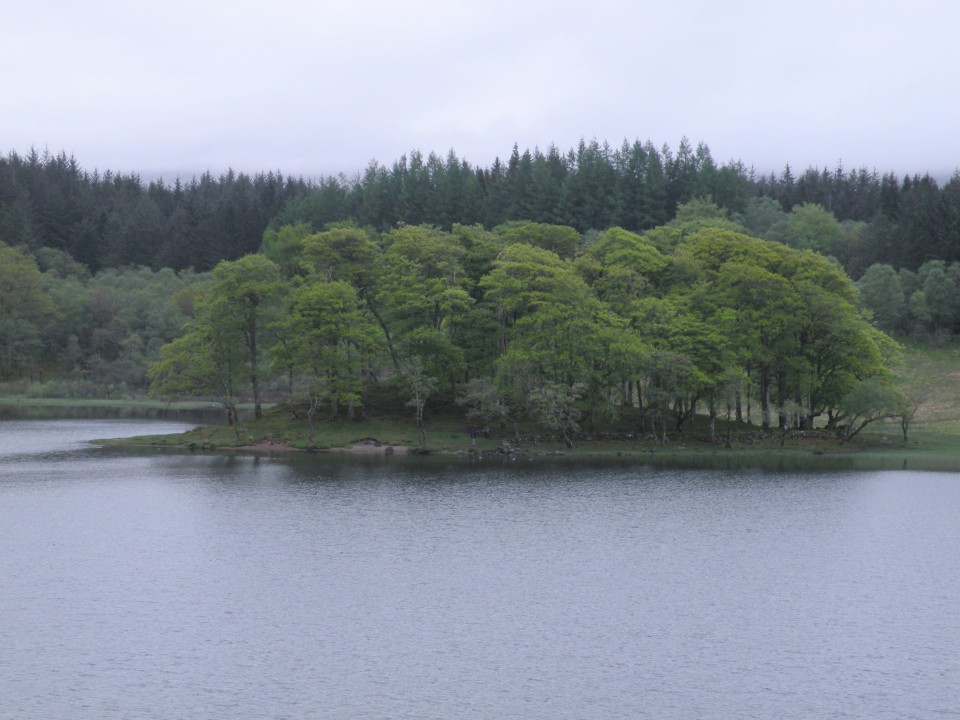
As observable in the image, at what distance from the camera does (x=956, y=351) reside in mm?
132375

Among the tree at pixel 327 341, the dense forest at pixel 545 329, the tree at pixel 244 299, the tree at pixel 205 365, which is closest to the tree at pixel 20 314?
the dense forest at pixel 545 329

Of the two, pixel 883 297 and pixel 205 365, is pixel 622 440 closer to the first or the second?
pixel 205 365

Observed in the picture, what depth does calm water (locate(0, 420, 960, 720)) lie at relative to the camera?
34188 mm

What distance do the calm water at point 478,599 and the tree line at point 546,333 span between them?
21201 mm

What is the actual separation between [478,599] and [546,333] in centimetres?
5391

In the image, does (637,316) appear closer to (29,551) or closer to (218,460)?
(218,460)

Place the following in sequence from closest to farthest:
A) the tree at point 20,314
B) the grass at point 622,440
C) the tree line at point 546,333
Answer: the grass at point 622,440
the tree line at point 546,333
the tree at point 20,314

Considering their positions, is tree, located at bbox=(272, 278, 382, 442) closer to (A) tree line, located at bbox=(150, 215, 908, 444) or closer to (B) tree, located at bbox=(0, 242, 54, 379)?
(A) tree line, located at bbox=(150, 215, 908, 444)

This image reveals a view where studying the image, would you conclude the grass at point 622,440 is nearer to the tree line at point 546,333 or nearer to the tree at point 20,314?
the tree line at point 546,333

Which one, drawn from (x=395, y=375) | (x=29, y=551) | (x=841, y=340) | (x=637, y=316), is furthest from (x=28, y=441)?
(x=841, y=340)

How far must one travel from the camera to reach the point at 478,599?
4506 centimetres

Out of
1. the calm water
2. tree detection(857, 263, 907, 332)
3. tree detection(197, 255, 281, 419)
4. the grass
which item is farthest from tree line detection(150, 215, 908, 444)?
tree detection(857, 263, 907, 332)

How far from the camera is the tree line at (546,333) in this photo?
316 feet

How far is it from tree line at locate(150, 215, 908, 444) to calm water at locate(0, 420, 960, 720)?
835 inches
